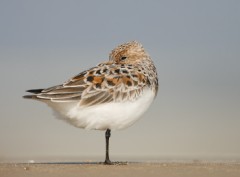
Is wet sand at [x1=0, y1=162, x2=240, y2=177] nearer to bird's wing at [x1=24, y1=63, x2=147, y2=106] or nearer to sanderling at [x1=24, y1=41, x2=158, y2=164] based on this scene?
sanderling at [x1=24, y1=41, x2=158, y2=164]

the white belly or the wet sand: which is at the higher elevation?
the white belly

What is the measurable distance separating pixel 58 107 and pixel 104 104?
877 millimetres

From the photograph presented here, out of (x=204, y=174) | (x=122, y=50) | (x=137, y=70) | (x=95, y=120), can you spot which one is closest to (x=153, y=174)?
(x=204, y=174)

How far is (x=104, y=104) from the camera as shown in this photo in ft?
44.5

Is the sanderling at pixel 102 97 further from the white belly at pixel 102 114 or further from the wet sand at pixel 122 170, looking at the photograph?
the wet sand at pixel 122 170

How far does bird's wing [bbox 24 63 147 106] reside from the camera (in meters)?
13.6

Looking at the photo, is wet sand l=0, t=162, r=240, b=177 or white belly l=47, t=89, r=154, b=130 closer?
wet sand l=0, t=162, r=240, b=177

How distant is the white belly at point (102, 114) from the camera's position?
13.6 m

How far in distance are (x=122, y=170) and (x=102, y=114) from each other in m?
1.22

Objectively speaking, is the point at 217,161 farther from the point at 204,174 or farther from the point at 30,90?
the point at 30,90

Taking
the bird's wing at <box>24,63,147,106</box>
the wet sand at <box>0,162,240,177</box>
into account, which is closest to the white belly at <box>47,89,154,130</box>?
the bird's wing at <box>24,63,147,106</box>

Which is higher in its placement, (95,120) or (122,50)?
(122,50)

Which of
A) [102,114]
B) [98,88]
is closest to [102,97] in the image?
[98,88]

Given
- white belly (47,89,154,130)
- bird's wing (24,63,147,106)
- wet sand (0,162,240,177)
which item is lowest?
wet sand (0,162,240,177)
